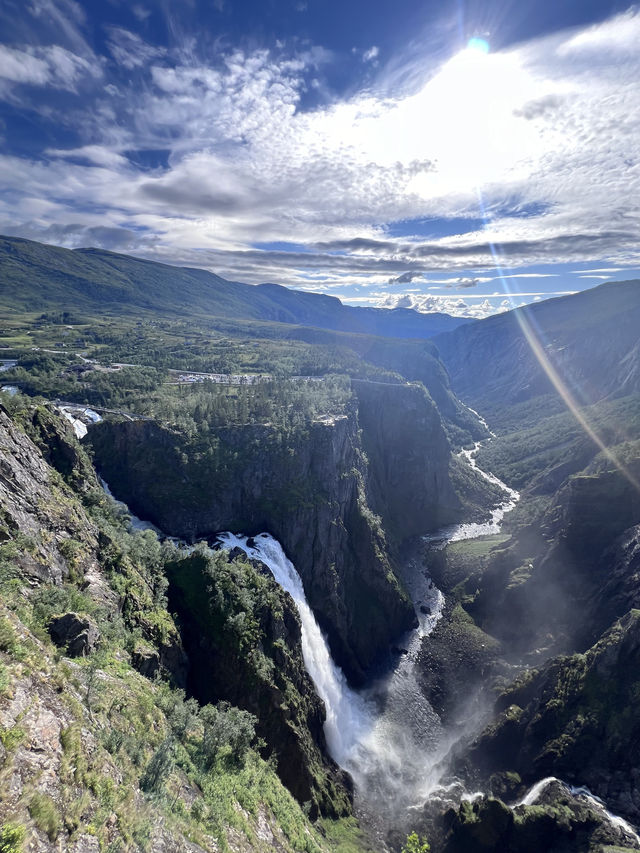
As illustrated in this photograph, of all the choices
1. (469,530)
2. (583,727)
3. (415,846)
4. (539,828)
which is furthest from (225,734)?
(469,530)

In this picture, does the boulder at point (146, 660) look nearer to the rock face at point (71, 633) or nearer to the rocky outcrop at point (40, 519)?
the rocky outcrop at point (40, 519)

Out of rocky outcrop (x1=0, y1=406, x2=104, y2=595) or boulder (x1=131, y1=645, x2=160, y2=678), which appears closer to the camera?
rocky outcrop (x1=0, y1=406, x2=104, y2=595)

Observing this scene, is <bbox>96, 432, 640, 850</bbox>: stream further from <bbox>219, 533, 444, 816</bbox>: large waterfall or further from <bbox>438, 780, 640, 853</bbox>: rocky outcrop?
<bbox>438, 780, 640, 853</bbox>: rocky outcrop

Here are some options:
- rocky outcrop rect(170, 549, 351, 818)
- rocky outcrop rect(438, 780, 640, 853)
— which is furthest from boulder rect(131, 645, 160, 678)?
rocky outcrop rect(438, 780, 640, 853)

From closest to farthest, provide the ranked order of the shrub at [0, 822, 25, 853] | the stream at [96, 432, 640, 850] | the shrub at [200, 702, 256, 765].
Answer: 1. the shrub at [0, 822, 25, 853]
2. the shrub at [200, 702, 256, 765]
3. the stream at [96, 432, 640, 850]

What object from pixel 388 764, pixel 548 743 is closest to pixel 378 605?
pixel 388 764

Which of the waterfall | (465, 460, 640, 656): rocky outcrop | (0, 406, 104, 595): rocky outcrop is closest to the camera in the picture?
(0, 406, 104, 595): rocky outcrop

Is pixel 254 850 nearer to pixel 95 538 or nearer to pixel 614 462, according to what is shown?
pixel 95 538
